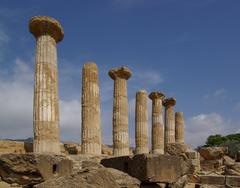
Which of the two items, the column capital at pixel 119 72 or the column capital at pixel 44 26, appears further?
the column capital at pixel 119 72

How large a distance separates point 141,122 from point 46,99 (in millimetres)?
15237

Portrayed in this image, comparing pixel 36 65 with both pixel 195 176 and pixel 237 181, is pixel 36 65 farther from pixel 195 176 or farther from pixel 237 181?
pixel 237 181

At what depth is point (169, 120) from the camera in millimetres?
39750

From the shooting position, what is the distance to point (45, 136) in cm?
1734

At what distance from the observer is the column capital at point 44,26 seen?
18.1m

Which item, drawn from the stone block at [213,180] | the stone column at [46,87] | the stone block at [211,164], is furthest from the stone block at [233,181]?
the stone block at [211,164]

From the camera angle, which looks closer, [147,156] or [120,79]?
[147,156]

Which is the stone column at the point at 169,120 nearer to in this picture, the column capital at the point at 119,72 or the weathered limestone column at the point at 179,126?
the weathered limestone column at the point at 179,126

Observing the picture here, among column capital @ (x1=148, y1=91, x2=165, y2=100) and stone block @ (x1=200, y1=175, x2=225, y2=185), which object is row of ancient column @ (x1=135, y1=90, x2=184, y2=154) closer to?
column capital @ (x1=148, y1=91, x2=165, y2=100)

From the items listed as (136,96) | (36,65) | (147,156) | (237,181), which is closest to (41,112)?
(36,65)

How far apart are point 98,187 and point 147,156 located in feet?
11.0

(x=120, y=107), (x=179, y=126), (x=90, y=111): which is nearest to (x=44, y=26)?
(x=90, y=111)

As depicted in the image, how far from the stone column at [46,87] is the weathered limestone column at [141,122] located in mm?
13954

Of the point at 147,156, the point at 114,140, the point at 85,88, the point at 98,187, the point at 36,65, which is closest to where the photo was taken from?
the point at 98,187
